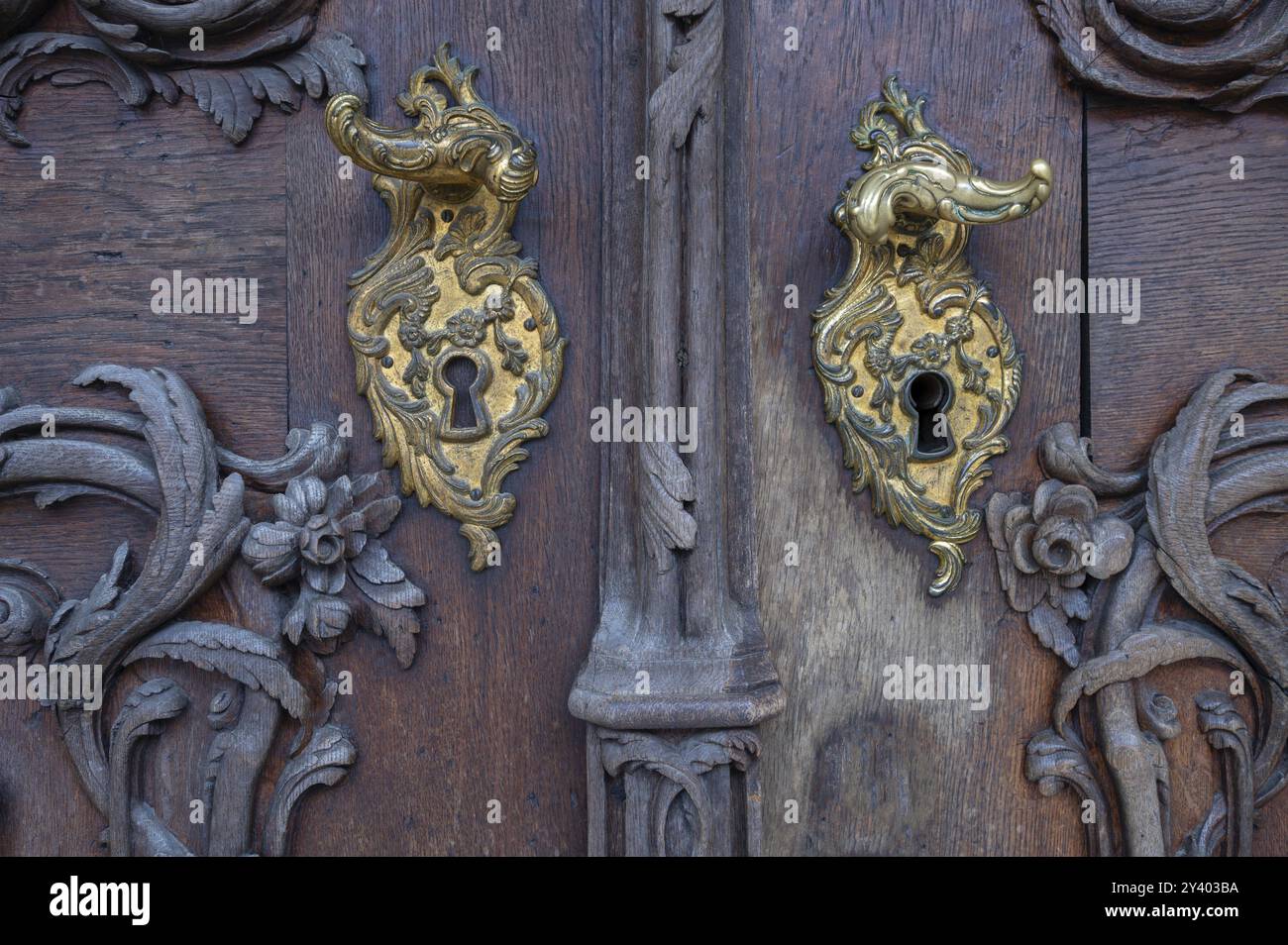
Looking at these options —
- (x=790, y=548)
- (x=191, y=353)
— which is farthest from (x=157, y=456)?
(x=790, y=548)

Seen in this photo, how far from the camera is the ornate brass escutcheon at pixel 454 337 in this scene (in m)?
0.75

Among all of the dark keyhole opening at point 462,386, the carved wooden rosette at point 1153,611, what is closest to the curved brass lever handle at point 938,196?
the carved wooden rosette at point 1153,611

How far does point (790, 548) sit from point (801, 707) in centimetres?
11

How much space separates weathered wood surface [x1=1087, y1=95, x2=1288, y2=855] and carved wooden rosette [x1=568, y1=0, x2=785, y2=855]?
276mm

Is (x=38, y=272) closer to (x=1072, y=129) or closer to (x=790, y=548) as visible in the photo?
(x=790, y=548)

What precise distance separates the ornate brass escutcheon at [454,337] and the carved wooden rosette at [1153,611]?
36cm

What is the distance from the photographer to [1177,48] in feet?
2.45

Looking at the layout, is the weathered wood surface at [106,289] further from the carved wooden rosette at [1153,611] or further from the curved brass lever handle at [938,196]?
the carved wooden rosette at [1153,611]

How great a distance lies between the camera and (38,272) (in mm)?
772

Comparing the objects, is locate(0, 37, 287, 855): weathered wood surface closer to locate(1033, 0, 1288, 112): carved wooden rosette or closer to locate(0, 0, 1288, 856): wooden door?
locate(0, 0, 1288, 856): wooden door

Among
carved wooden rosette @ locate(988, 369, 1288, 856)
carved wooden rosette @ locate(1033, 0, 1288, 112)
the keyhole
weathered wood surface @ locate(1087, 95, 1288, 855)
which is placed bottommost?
carved wooden rosette @ locate(988, 369, 1288, 856)

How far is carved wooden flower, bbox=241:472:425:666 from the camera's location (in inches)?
29.0

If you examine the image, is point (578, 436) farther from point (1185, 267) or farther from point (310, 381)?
point (1185, 267)

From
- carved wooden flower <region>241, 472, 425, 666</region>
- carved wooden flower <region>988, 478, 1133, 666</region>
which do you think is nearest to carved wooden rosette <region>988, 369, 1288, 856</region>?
carved wooden flower <region>988, 478, 1133, 666</region>
